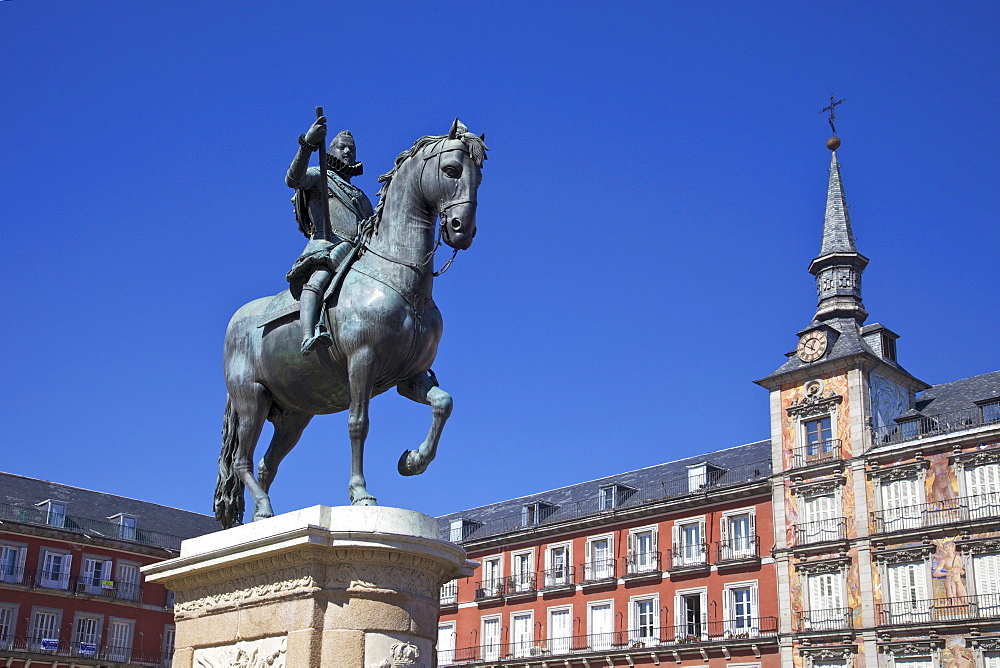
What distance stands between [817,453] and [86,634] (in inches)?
1384

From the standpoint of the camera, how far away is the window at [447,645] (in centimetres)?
5772

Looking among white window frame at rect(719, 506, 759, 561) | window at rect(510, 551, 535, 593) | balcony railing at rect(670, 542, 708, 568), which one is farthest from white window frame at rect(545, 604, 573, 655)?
white window frame at rect(719, 506, 759, 561)

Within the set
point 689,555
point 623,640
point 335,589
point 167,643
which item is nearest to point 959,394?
point 689,555

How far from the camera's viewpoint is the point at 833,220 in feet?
178

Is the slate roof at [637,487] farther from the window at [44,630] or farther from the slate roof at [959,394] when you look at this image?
the window at [44,630]

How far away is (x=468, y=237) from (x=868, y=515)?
39297 mm

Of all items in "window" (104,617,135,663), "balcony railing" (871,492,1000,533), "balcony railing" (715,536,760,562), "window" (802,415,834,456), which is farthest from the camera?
"window" (104,617,135,663)

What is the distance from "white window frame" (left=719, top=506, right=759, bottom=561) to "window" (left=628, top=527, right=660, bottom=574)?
354 centimetres

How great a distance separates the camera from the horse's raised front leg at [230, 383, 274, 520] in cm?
951

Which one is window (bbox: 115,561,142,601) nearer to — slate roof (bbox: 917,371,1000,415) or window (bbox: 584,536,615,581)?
window (bbox: 584,536,615,581)

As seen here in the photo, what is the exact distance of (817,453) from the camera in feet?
153

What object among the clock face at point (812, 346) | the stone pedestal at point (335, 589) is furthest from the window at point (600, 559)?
the stone pedestal at point (335, 589)

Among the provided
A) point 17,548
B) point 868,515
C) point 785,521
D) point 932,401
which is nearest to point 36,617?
point 17,548

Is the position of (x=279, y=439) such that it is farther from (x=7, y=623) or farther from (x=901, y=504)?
(x=7, y=623)
